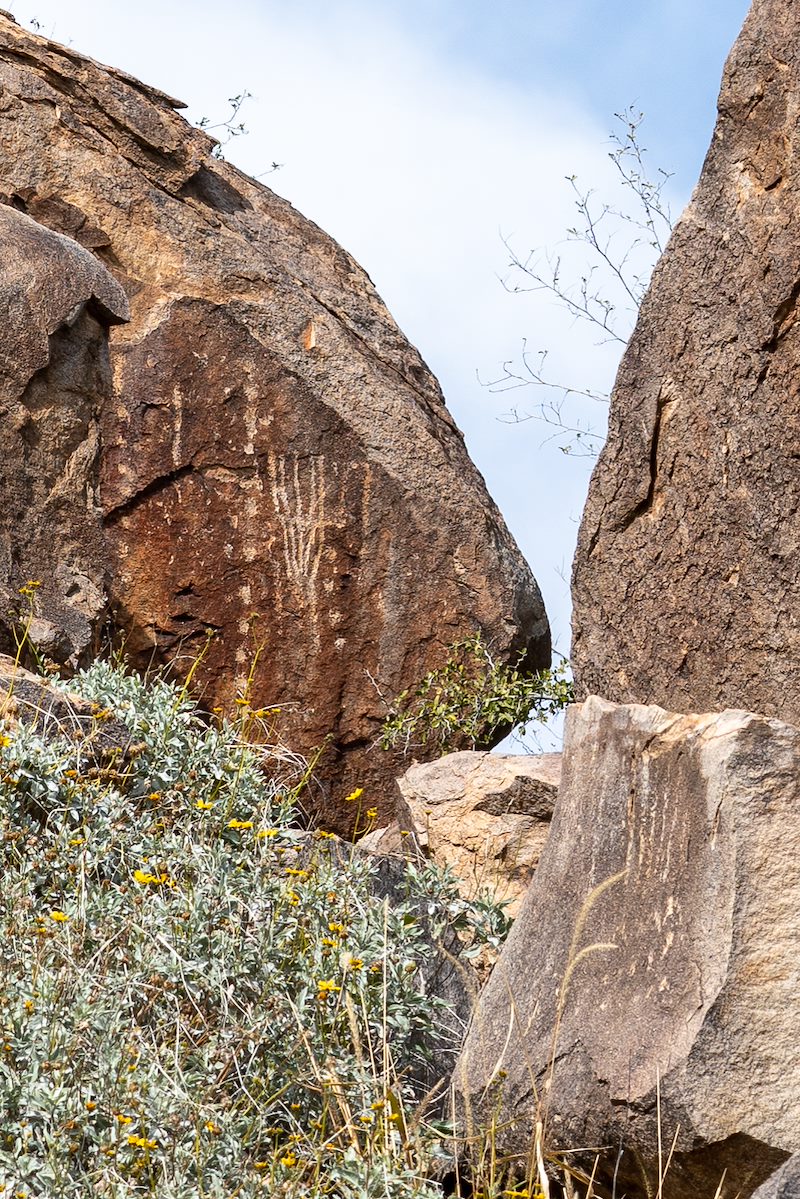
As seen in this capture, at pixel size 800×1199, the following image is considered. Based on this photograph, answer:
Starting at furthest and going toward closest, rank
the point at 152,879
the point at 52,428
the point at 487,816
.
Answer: the point at 52,428
the point at 487,816
the point at 152,879

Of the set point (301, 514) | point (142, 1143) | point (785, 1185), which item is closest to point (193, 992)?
point (142, 1143)

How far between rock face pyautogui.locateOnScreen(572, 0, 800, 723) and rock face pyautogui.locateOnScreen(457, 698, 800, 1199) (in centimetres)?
25

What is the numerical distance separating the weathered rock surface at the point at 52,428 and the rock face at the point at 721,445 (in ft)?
8.00

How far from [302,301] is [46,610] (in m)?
2.15

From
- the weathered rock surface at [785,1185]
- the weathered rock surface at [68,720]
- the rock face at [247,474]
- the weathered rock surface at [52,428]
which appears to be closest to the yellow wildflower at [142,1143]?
the weathered rock surface at [785,1185]

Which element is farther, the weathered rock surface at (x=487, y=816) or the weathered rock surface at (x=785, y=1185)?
the weathered rock surface at (x=487, y=816)

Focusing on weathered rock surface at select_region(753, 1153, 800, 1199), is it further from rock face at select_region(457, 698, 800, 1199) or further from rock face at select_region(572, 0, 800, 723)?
rock face at select_region(572, 0, 800, 723)

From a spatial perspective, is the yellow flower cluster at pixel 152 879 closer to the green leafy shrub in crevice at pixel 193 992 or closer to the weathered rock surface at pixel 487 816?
the green leafy shrub in crevice at pixel 193 992

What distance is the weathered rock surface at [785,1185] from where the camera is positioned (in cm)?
258

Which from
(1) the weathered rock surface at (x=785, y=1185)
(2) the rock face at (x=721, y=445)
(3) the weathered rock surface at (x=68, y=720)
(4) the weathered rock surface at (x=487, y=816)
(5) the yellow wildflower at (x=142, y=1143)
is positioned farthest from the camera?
(4) the weathered rock surface at (x=487, y=816)

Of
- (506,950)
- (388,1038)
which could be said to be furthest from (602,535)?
(388,1038)

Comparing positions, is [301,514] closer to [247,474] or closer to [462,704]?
[247,474]

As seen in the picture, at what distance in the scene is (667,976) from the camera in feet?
11.1

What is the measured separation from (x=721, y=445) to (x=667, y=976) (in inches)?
52.8
